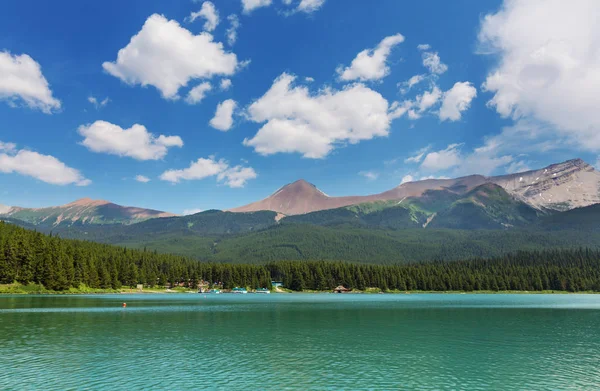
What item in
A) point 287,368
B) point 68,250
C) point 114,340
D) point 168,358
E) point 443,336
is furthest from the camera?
point 68,250

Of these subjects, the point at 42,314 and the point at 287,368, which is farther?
the point at 42,314

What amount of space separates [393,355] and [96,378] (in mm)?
31432

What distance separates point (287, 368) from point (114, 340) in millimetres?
29420

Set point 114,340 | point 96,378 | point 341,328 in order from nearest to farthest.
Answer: point 96,378 → point 114,340 → point 341,328

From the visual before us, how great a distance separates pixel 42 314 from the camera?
90.3 m

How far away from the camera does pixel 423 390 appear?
3494cm

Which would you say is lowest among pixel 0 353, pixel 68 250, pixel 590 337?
pixel 590 337

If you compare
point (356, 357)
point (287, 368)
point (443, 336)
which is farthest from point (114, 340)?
point (443, 336)

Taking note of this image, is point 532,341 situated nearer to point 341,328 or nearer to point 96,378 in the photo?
point 341,328

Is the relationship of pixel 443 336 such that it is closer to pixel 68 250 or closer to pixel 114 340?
pixel 114 340

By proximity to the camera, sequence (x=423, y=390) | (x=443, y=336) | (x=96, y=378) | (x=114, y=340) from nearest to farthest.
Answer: (x=423, y=390)
(x=96, y=378)
(x=114, y=340)
(x=443, y=336)

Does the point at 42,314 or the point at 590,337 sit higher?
the point at 42,314

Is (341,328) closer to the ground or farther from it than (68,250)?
closer to the ground

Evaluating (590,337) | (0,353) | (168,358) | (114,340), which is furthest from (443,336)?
(0,353)
